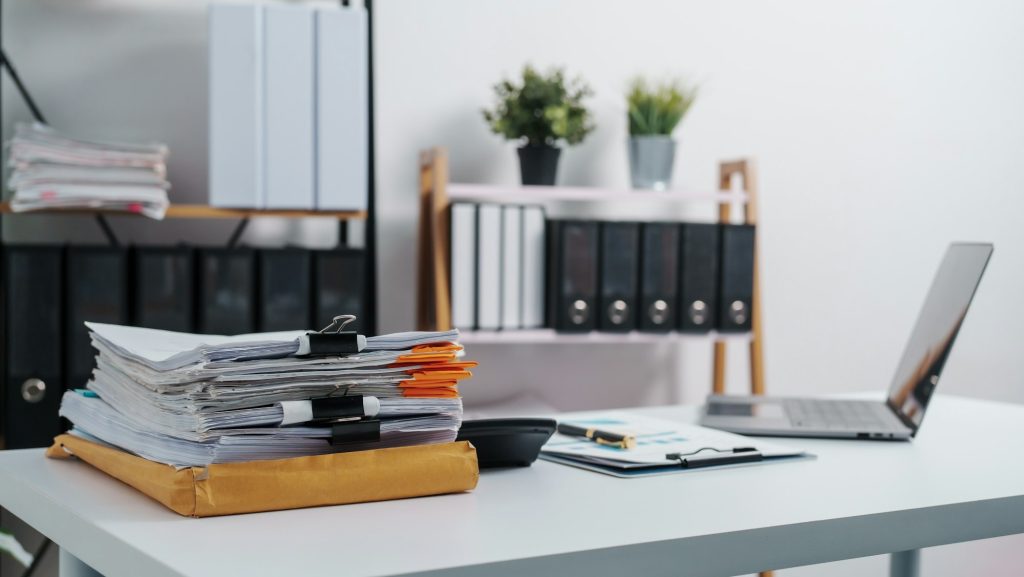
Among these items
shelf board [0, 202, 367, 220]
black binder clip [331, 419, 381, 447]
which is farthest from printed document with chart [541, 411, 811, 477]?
shelf board [0, 202, 367, 220]

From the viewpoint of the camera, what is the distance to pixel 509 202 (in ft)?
8.46

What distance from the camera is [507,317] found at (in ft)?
7.42

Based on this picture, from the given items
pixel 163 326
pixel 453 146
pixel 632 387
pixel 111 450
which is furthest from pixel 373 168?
pixel 111 450

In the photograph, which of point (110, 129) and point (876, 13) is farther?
point (876, 13)

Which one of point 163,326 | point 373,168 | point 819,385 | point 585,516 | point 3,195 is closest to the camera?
point 585,516

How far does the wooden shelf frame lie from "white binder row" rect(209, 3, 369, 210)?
0.23 meters

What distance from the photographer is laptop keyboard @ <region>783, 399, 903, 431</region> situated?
126 cm

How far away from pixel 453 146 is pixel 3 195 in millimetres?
986

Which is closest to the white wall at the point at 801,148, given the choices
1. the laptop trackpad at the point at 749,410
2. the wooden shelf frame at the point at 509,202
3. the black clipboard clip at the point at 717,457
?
the wooden shelf frame at the point at 509,202

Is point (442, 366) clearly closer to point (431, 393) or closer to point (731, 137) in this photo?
point (431, 393)

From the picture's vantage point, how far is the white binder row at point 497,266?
2.22 meters

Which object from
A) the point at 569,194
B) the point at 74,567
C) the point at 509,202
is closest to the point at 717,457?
the point at 74,567

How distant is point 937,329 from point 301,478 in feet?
2.87

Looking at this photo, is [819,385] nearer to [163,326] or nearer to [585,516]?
[163,326]
